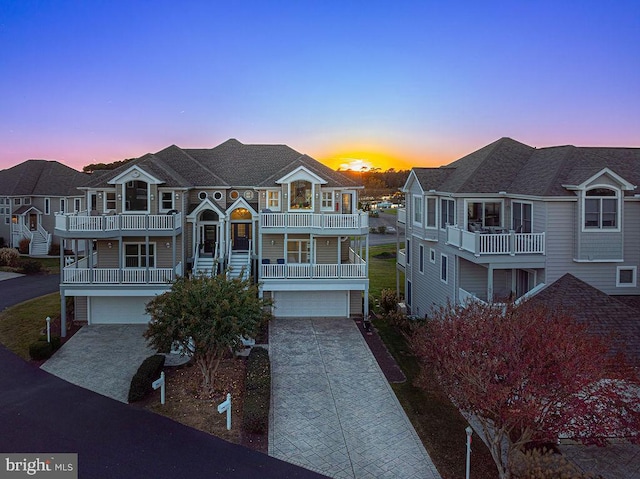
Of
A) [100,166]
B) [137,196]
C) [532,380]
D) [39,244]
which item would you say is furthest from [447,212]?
[100,166]

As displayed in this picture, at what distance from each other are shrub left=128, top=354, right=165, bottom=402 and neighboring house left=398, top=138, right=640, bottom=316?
12.1 metres

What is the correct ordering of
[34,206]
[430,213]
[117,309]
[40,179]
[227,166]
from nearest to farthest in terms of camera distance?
[117,309], [430,213], [227,166], [34,206], [40,179]

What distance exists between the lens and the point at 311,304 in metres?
25.1

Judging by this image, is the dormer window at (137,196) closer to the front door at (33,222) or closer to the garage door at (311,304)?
the garage door at (311,304)

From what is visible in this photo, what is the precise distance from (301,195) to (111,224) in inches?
392

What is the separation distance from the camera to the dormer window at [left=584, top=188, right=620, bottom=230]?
17.5 meters

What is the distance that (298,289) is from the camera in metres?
23.8

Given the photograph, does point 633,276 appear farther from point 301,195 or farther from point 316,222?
point 301,195

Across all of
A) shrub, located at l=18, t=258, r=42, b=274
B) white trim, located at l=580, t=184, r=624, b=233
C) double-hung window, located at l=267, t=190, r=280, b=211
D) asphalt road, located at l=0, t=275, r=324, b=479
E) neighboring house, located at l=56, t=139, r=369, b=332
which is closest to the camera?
asphalt road, located at l=0, t=275, r=324, b=479

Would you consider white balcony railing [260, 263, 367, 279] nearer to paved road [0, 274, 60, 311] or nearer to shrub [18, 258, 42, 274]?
paved road [0, 274, 60, 311]

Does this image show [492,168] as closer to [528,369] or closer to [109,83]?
[528,369]

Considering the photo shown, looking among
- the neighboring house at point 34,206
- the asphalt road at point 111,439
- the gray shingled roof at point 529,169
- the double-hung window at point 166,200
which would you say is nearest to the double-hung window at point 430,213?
the gray shingled roof at point 529,169

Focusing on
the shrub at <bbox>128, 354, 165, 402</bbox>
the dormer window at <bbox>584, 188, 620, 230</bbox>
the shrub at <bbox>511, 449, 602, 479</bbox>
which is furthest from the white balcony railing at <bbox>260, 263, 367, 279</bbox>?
the shrub at <bbox>511, 449, 602, 479</bbox>

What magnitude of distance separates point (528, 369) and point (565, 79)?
61.1 ft
